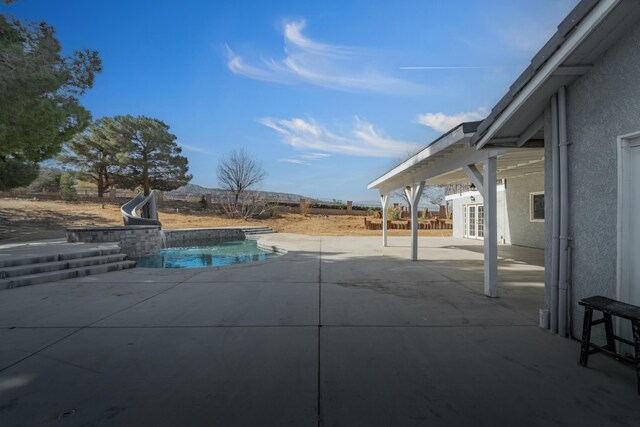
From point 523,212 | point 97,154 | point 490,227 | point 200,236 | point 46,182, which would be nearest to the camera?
point 490,227

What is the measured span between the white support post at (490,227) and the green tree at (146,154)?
99.3ft

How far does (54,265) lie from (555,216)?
30.2ft

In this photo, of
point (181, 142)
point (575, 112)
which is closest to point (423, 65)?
point (575, 112)

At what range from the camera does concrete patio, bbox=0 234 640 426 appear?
7.04ft

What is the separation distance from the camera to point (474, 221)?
51.6 feet

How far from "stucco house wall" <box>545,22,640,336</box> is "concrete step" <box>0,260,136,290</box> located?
350 inches

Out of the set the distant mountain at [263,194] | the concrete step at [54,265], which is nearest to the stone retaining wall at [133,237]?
the concrete step at [54,265]

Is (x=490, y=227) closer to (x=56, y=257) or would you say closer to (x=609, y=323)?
(x=609, y=323)

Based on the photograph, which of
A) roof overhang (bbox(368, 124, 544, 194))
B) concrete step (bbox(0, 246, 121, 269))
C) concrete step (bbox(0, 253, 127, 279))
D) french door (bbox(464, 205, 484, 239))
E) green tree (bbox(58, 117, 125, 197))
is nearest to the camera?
roof overhang (bbox(368, 124, 544, 194))

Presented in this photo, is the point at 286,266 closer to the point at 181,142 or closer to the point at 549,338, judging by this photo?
the point at 549,338

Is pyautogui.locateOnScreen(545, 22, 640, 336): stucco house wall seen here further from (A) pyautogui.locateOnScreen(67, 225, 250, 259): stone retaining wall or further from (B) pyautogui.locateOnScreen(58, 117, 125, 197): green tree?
(B) pyautogui.locateOnScreen(58, 117, 125, 197): green tree

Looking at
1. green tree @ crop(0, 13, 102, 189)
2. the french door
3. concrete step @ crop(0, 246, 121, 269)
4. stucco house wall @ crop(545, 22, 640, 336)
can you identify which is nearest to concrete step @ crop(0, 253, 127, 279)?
concrete step @ crop(0, 246, 121, 269)

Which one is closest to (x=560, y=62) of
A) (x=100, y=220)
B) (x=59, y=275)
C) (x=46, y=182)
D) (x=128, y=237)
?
(x=59, y=275)

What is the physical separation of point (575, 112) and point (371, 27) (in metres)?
7.82
